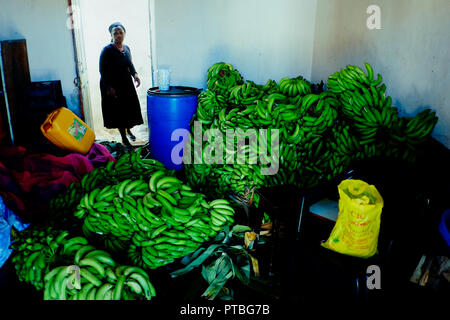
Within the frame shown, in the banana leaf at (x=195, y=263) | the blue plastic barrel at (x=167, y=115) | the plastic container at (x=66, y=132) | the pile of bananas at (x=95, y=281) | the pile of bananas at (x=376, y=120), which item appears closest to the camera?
the pile of bananas at (x=95, y=281)

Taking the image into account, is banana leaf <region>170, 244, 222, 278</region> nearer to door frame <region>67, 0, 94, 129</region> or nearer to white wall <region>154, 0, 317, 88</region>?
white wall <region>154, 0, 317, 88</region>

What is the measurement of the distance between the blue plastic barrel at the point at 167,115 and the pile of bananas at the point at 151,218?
1.72 meters

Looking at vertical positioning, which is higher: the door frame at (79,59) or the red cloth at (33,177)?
the door frame at (79,59)

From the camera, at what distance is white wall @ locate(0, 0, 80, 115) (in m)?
3.98

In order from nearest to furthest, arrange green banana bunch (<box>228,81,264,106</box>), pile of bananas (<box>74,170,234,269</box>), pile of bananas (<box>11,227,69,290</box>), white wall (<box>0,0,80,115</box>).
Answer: pile of bananas (<box>11,227,69,290</box>)
pile of bananas (<box>74,170,234,269</box>)
green banana bunch (<box>228,81,264,106</box>)
white wall (<box>0,0,80,115</box>)

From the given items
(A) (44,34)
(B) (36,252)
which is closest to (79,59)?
(A) (44,34)

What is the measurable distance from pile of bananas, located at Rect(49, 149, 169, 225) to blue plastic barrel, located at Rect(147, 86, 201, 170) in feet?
4.38

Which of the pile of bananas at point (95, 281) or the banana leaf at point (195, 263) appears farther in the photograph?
the banana leaf at point (195, 263)

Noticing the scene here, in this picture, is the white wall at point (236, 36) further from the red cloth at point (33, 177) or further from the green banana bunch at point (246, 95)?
the red cloth at point (33, 177)

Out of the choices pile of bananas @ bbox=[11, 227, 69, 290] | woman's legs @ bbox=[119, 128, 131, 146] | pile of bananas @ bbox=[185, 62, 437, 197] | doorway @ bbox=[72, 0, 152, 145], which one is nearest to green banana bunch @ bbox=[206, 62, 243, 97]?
pile of bananas @ bbox=[185, 62, 437, 197]

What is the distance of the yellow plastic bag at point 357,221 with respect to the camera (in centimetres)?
151

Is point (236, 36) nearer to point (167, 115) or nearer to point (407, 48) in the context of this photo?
point (167, 115)

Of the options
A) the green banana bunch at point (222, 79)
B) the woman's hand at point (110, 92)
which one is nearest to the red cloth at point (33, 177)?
the green banana bunch at point (222, 79)

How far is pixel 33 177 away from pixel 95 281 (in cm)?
178
